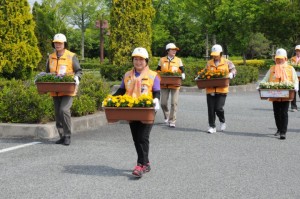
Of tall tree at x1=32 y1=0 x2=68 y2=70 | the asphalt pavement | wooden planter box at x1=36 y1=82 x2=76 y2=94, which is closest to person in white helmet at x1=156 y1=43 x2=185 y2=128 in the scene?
the asphalt pavement

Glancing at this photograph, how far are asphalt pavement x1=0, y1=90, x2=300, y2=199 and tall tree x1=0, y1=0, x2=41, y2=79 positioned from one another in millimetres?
2693

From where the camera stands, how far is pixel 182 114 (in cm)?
1359

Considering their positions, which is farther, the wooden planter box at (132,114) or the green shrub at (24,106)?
the green shrub at (24,106)

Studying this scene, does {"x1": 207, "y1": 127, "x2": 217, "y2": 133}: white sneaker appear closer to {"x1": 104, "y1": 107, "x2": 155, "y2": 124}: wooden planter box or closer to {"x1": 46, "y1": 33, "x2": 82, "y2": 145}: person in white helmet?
{"x1": 46, "y1": 33, "x2": 82, "y2": 145}: person in white helmet

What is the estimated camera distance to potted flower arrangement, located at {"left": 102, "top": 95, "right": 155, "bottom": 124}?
6160 millimetres

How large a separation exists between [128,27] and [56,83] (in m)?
14.1

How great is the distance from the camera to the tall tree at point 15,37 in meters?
11.4

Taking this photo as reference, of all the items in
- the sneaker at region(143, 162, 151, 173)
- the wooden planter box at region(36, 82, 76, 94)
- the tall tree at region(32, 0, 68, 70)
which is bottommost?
the sneaker at region(143, 162, 151, 173)

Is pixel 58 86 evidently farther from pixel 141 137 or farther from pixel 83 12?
pixel 83 12

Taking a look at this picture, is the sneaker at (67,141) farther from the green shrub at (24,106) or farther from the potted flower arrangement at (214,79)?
the potted flower arrangement at (214,79)

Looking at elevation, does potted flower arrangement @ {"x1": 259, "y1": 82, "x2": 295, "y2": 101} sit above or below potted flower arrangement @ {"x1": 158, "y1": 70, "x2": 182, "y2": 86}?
below

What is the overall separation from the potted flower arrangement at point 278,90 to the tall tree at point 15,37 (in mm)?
5579

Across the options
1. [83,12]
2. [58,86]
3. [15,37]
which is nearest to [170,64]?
[15,37]

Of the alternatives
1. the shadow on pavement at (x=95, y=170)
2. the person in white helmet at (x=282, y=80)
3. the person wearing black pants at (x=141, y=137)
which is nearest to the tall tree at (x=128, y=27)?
the person in white helmet at (x=282, y=80)
